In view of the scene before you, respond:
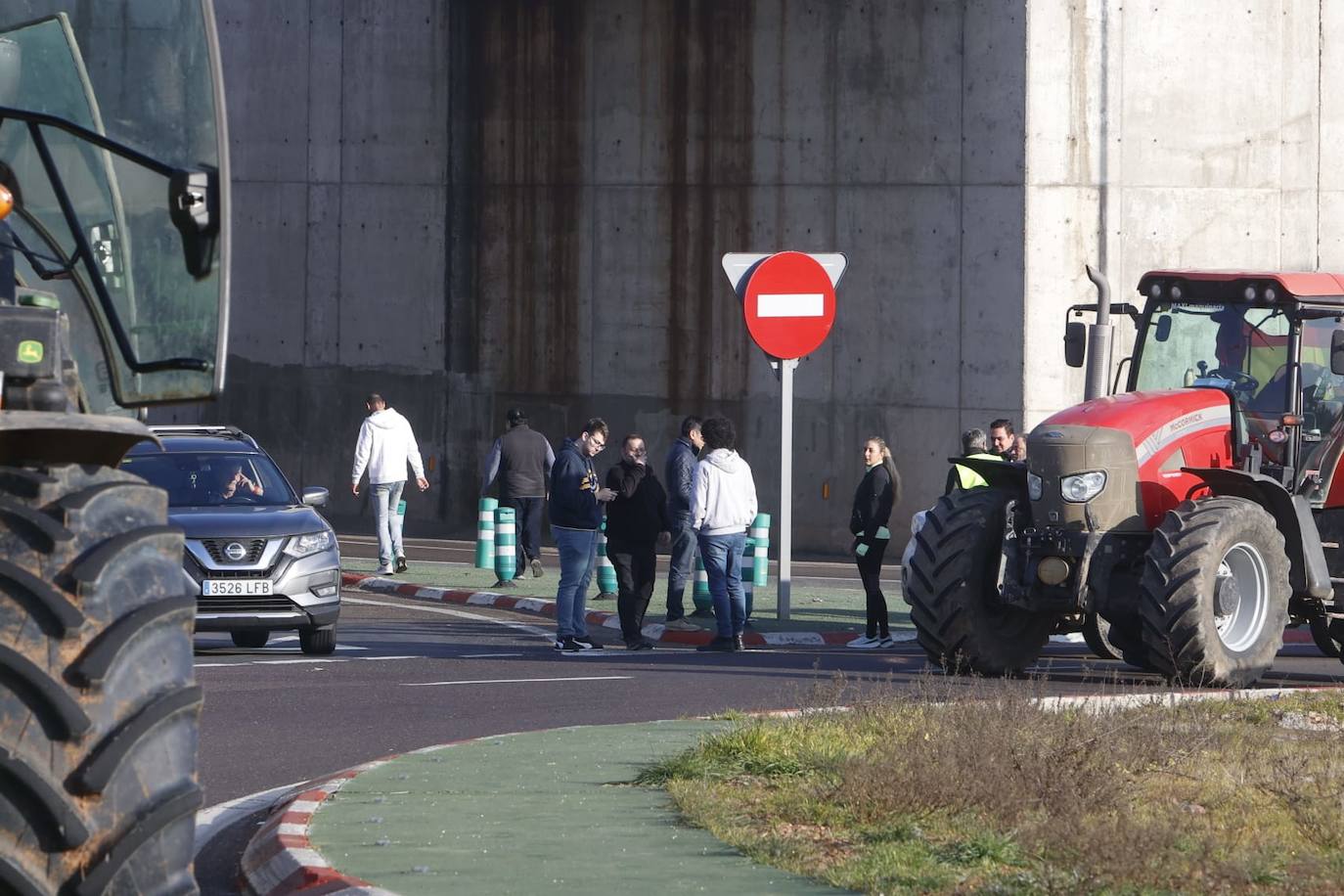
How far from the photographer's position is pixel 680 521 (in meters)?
21.2

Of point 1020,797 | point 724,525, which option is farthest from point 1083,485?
point 1020,797

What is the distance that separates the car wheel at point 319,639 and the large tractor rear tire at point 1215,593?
20.7 ft

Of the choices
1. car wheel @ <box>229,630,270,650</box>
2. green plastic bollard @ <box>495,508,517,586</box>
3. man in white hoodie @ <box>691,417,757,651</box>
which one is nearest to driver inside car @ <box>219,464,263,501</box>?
car wheel @ <box>229,630,270,650</box>

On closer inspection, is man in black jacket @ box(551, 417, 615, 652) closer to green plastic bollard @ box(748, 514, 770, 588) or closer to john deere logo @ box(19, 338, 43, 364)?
green plastic bollard @ box(748, 514, 770, 588)

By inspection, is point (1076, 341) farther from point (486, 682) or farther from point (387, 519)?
point (387, 519)

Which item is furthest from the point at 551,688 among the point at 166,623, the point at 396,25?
the point at 396,25

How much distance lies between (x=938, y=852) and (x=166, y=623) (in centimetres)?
410

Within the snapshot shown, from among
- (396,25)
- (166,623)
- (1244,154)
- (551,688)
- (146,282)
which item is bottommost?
(551,688)

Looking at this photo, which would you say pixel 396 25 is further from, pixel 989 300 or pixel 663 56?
pixel 989 300

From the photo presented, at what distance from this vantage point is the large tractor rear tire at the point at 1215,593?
15094mm

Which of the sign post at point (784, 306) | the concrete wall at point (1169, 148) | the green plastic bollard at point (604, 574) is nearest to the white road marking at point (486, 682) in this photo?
the sign post at point (784, 306)

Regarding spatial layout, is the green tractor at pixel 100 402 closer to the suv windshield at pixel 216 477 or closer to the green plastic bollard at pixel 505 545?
the suv windshield at pixel 216 477

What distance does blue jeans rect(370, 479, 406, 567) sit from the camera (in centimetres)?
2523

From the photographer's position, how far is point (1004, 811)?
9125mm
